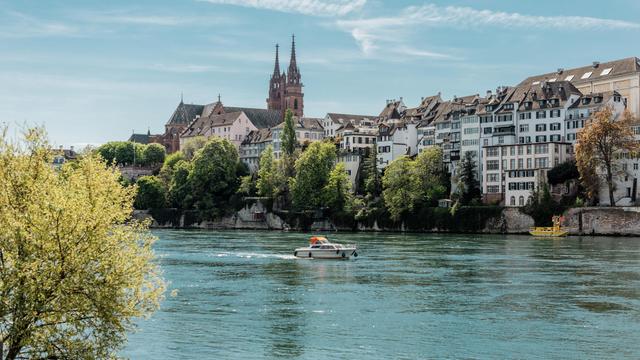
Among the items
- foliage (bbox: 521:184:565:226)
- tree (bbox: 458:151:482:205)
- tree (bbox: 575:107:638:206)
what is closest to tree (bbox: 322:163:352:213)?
tree (bbox: 458:151:482:205)

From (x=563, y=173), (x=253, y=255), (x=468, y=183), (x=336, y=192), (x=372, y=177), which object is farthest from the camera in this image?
(x=372, y=177)

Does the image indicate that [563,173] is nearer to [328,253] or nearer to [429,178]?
[429,178]

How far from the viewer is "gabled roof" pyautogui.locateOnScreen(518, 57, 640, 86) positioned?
127m

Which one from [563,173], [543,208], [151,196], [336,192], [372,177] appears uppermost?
[372,177]

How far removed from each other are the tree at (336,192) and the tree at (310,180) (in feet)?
4.85

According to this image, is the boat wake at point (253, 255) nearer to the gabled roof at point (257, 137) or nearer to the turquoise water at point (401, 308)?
the turquoise water at point (401, 308)

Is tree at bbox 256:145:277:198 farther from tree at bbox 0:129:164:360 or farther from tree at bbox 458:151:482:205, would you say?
tree at bbox 0:129:164:360

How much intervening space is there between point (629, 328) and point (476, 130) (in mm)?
94841

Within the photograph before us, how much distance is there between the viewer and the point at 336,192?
140m

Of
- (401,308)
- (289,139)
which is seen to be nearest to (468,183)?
(289,139)

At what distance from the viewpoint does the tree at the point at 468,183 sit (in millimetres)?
125375

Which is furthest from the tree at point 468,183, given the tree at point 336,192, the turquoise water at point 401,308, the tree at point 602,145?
the turquoise water at point 401,308

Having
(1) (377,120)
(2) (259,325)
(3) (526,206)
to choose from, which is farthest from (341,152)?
(2) (259,325)

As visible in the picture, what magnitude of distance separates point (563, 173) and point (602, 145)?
351 inches
